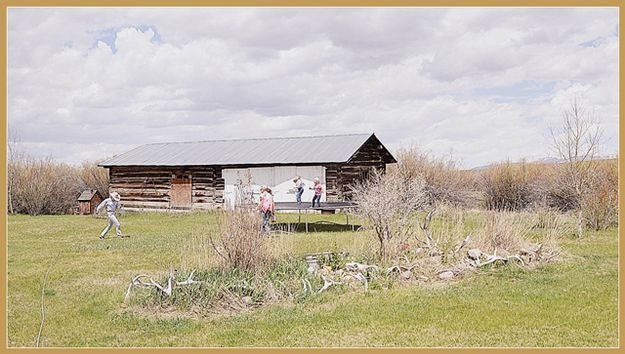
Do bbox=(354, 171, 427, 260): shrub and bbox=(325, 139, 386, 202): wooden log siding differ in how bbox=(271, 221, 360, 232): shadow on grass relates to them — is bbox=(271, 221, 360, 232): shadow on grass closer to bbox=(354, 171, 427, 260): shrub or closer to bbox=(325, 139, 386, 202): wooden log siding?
bbox=(325, 139, 386, 202): wooden log siding

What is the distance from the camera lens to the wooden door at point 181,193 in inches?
1096

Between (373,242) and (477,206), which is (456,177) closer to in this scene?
(477,206)

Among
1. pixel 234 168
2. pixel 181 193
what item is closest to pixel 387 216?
pixel 234 168

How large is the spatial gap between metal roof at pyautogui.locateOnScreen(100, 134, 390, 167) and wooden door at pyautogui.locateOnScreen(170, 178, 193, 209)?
94cm

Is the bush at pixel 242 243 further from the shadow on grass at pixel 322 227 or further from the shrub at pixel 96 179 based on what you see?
the shrub at pixel 96 179

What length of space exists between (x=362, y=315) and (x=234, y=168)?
19.4 m

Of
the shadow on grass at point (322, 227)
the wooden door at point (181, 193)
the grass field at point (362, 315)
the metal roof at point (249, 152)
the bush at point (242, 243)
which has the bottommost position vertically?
the grass field at point (362, 315)

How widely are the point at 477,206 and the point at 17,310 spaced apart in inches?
907

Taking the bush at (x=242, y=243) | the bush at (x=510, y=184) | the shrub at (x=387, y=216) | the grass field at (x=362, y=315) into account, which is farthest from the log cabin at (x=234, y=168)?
the bush at (x=242, y=243)

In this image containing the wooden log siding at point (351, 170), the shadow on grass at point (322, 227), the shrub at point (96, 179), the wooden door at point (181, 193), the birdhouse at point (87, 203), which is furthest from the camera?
the shrub at point (96, 179)

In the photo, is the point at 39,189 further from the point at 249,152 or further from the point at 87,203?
the point at 249,152

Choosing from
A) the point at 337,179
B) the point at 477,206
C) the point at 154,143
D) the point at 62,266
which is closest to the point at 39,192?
the point at 154,143

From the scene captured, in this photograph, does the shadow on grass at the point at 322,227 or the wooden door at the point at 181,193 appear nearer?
the shadow on grass at the point at 322,227

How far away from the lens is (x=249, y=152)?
2756 centimetres
